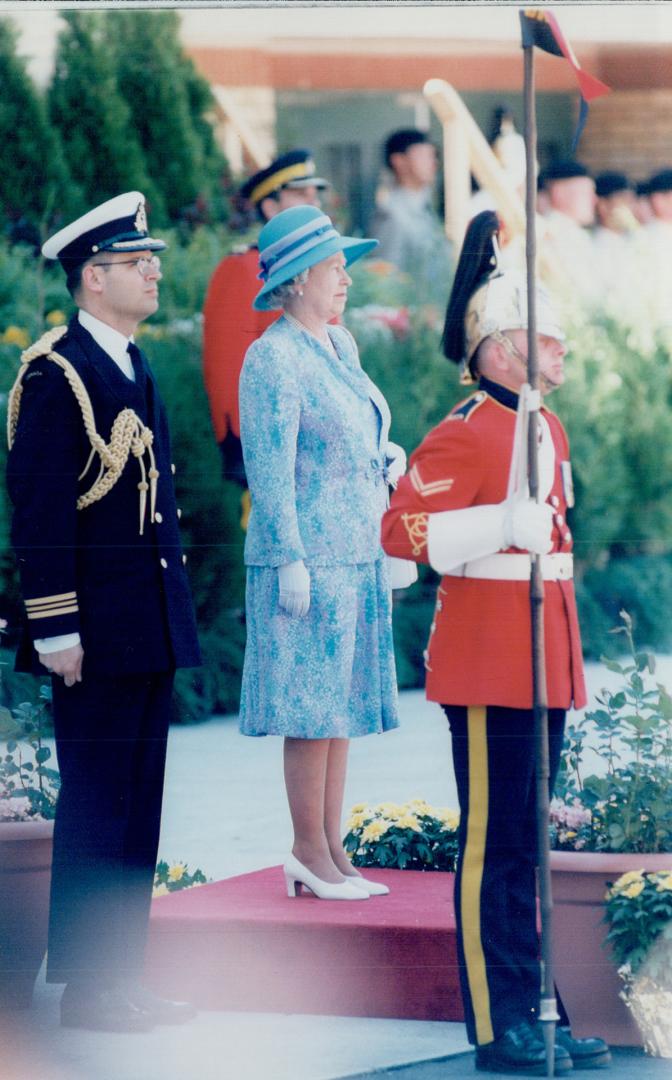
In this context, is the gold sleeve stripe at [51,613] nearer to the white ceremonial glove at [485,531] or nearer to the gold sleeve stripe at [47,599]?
the gold sleeve stripe at [47,599]

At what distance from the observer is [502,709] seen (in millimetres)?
4379

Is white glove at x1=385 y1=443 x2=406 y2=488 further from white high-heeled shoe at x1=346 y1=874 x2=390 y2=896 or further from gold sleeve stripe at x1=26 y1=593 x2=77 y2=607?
white high-heeled shoe at x1=346 y1=874 x2=390 y2=896

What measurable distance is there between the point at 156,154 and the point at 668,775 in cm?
160

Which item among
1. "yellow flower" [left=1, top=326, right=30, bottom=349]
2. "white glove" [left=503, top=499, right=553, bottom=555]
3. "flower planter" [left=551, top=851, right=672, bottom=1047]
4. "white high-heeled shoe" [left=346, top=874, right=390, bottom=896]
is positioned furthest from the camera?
"white high-heeled shoe" [left=346, top=874, right=390, bottom=896]

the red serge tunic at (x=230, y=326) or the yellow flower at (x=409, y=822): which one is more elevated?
the red serge tunic at (x=230, y=326)

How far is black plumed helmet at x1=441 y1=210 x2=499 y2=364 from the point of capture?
441 cm

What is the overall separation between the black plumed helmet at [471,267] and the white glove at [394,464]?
0.31 metres

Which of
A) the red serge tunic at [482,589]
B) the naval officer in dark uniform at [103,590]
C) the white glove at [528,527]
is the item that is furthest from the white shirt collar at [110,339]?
the white glove at [528,527]

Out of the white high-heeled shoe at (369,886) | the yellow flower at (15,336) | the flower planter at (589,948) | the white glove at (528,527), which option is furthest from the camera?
the white high-heeled shoe at (369,886)

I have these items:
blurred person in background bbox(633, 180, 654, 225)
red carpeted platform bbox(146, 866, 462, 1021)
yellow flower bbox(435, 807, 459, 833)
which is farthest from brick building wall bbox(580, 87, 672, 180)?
red carpeted platform bbox(146, 866, 462, 1021)

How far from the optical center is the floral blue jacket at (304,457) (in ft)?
14.9

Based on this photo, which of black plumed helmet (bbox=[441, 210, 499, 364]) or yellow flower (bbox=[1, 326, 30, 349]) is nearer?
black plumed helmet (bbox=[441, 210, 499, 364])

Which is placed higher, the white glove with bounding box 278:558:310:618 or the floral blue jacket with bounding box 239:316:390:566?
the floral blue jacket with bounding box 239:316:390:566

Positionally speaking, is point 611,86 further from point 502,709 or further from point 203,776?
point 203,776
